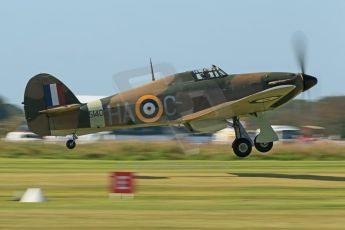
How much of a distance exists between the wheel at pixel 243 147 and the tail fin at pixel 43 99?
589 centimetres

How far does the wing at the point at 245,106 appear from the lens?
25.2 meters

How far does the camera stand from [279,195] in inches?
717

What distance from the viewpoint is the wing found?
2517cm

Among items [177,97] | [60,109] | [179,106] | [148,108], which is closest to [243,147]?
[179,106]

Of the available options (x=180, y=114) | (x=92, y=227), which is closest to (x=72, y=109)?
(x=180, y=114)

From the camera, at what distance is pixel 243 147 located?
27.0 metres

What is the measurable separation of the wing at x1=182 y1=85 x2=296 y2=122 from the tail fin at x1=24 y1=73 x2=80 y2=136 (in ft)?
14.6

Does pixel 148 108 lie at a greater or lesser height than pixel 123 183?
greater

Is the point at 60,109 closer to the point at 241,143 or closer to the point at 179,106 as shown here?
the point at 179,106

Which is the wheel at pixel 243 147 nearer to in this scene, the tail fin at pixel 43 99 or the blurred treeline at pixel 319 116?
the tail fin at pixel 43 99

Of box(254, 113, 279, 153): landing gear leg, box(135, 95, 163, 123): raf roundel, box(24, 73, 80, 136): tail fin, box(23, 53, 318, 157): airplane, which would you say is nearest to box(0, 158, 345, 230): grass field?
box(254, 113, 279, 153): landing gear leg

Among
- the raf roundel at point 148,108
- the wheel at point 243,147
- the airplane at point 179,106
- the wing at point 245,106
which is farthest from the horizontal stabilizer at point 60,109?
the wheel at point 243,147

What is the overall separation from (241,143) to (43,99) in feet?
23.3

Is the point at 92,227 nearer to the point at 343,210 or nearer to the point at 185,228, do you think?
the point at 185,228
